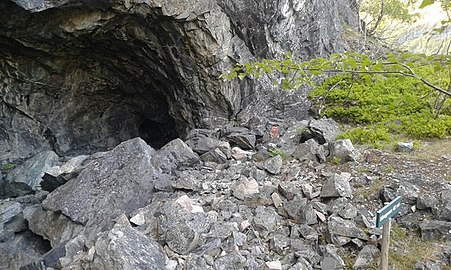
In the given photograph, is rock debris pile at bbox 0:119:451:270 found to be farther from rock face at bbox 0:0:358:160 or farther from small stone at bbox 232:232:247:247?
rock face at bbox 0:0:358:160

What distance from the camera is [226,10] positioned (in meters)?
7.68

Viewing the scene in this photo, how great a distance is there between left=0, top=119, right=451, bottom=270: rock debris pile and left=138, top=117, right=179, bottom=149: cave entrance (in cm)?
505

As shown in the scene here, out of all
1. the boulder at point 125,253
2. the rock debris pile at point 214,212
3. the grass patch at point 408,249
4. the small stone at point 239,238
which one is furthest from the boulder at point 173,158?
the grass patch at point 408,249

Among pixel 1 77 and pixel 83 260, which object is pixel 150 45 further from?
pixel 83 260

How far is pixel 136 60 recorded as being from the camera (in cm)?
862

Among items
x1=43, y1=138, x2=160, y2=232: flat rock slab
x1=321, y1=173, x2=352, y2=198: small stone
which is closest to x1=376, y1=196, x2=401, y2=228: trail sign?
x1=321, y1=173, x2=352, y2=198: small stone

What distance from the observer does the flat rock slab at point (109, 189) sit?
A: 15.6 feet

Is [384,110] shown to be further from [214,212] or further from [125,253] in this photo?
[125,253]

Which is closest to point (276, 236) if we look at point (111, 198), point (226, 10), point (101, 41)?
point (111, 198)

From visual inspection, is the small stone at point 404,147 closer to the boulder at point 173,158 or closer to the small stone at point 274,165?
the small stone at point 274,165

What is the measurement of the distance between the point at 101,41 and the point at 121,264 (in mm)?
6092

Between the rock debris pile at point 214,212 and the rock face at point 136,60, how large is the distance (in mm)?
2135

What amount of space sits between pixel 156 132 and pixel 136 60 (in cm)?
420

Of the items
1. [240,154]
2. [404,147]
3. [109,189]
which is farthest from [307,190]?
[109,189]
